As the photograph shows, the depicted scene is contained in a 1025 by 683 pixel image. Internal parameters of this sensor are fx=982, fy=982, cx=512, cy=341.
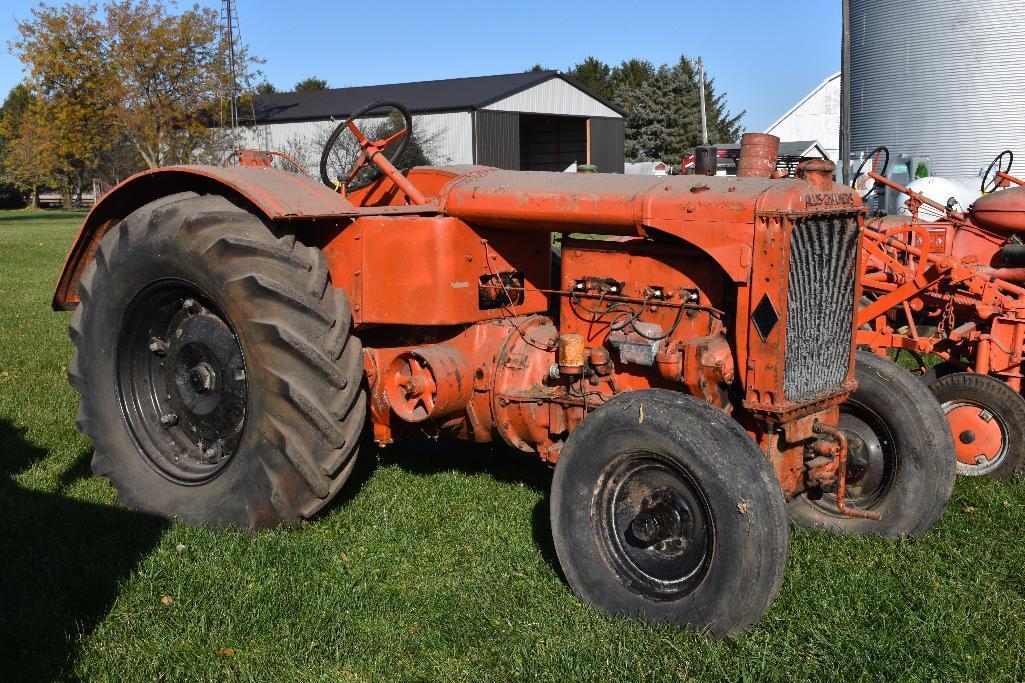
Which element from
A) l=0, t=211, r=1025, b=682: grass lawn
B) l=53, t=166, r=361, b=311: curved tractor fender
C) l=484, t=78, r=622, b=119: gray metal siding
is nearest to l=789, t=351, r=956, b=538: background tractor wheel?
l=0, t=211, r=1025, b=682: grass lawn

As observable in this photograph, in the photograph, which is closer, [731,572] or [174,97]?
[731,572]

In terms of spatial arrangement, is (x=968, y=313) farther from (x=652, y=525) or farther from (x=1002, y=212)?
(x=652, y=525)

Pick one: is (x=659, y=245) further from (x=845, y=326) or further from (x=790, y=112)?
(x=790, y=112)

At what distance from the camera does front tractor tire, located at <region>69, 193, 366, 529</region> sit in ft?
13.3

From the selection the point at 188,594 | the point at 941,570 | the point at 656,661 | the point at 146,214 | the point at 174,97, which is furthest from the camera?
the point at 174,97

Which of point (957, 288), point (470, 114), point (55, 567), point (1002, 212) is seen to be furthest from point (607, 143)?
point (55, 567)

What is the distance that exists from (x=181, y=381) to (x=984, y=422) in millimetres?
4366

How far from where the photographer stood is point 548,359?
174 inches

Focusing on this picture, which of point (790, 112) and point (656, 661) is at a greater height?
point (790, 112)

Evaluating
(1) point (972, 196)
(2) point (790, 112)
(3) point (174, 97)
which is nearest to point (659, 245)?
(1) point (972, 196)

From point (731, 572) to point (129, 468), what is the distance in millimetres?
2979

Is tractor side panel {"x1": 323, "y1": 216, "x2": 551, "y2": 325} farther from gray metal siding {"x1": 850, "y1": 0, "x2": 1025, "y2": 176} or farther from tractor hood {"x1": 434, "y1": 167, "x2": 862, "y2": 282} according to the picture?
gray metal siding {"x1": 850, "y1": 0, "x2": 1025, "y2": 176}

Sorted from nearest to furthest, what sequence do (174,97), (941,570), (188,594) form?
(188,594), (941,570), (174,97)

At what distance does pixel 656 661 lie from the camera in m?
3.22
